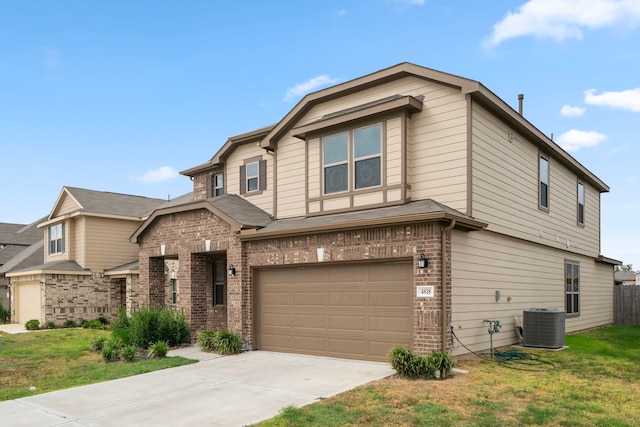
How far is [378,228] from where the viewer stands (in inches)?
452

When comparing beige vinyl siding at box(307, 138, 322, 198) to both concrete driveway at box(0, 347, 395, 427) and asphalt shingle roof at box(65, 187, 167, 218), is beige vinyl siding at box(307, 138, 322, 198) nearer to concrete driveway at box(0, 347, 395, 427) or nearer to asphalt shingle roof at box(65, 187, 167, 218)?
concrete driveway at box(0, 347, 395, 427)

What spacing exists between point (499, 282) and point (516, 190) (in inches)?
108

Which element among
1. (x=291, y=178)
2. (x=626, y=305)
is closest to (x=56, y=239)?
(x=291, y=178)

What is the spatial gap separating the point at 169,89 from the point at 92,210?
7.38 metres

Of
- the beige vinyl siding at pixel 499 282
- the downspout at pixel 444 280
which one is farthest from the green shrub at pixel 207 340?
the beige vinyl siding at pixel 499 282

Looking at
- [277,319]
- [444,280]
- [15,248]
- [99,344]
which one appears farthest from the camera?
[15,248]

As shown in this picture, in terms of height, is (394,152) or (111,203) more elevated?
(394,152)

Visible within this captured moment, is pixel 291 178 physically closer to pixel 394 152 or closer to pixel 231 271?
pixel 231 271

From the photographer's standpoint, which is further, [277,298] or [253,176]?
[253,176]

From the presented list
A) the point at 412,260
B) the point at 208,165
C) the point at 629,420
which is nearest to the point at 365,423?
the point at 629,420

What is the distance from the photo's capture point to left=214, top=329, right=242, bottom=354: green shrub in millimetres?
13305

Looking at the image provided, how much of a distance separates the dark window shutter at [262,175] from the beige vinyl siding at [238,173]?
133 mm

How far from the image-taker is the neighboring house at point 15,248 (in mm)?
32875

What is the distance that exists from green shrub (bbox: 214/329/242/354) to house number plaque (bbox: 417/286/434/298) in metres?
5.31
